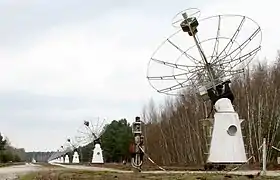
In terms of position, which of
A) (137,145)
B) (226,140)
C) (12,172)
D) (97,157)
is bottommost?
(12,172)

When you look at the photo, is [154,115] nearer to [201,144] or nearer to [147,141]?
[147,141]

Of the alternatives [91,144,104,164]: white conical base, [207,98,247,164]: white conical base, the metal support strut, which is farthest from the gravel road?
[91,144,104,164]: white conical base

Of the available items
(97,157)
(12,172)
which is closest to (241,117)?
(97,157)

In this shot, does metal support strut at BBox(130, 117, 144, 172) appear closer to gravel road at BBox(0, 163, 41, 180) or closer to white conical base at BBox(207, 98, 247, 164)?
white conical base at BBox(207, 98, 247, 164)

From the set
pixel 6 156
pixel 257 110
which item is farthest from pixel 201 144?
pixel 6 156

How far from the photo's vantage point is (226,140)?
87.4ft

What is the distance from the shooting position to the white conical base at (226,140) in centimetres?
2655

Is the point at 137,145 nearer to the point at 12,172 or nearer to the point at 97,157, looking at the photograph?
the point at 12,172

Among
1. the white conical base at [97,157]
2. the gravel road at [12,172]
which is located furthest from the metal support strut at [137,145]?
the white conical base at [97,157]

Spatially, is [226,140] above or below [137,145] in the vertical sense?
above

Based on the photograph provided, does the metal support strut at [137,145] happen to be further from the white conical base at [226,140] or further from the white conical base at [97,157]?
the white conical base at [97,157]

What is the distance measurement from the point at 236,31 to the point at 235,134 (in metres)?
5.49

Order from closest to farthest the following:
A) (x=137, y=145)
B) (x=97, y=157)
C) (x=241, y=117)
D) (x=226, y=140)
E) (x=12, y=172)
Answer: (x=226, y=140) → (x=137, y=145) → (x=12, y=172) → (x=241, y=117) → (x=97, y=157)

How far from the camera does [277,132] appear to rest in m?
53.0
